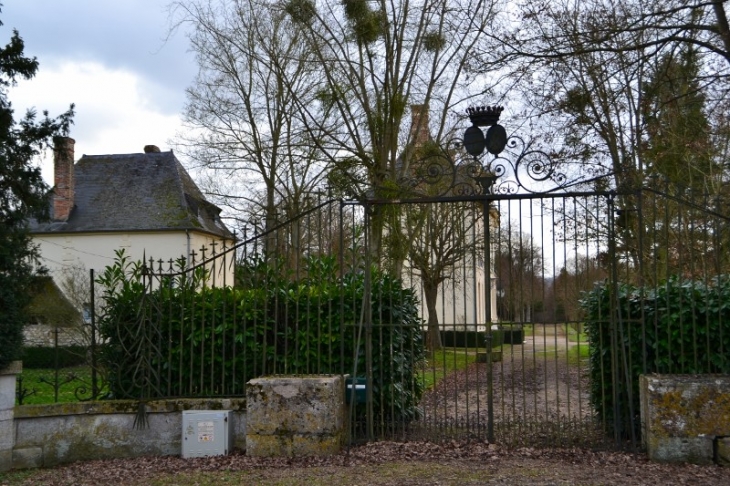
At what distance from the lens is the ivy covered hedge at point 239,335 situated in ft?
25.6

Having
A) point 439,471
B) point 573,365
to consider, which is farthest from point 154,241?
point 439,471

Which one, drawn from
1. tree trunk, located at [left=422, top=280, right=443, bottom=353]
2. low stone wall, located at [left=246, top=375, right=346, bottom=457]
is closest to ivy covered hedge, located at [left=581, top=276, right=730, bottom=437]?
tree trunk, located at [left=422, top=280, right=443, bottom=353]

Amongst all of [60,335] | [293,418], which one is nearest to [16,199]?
[293,418]

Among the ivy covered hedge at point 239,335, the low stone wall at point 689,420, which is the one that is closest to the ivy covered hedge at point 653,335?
the low stone wall at point 689,420

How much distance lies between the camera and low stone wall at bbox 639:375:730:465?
6855mm

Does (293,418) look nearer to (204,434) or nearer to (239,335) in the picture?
(204,434)

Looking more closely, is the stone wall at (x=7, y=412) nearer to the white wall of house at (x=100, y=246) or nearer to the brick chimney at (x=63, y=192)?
the white wall of house at (x=100, y=246)

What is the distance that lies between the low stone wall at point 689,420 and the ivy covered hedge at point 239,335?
2.50m

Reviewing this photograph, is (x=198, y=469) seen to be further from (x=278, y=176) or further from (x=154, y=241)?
(x=154, y=241)

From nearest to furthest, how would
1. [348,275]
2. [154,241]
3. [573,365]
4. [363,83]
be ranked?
1. [348,275]
2. [363,83]
3. [573,365]
4. [154,241]

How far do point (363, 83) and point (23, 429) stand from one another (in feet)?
37.1

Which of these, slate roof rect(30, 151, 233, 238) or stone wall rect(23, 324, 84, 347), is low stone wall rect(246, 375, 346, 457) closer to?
stone wall rect(23, 324, 84, 347)

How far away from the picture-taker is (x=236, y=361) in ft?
26.0

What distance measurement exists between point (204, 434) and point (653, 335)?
478cm
